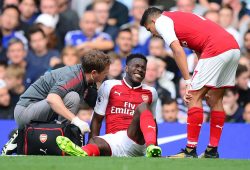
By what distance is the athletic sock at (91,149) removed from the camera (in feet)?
31.0

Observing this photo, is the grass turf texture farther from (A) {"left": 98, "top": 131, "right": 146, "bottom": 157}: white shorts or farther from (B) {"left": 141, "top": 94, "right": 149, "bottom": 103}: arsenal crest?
(B) {"left": 141, "top": 94, "right": 149, "bottom": 103}: arsenal crest

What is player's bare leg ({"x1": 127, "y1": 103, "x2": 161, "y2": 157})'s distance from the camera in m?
9.14

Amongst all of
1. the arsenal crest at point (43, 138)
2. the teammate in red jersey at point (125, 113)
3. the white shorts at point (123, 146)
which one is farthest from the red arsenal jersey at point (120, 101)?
the arsenal crest at point (43, 138)

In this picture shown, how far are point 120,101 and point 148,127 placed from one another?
103cm

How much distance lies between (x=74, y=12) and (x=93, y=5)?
331 mm

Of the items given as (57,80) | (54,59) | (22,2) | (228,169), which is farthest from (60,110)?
(22,2)

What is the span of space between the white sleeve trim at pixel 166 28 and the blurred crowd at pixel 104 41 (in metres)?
3.57

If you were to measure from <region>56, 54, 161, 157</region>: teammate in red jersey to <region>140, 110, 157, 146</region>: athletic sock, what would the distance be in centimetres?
1

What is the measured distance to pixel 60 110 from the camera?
9.30 metres

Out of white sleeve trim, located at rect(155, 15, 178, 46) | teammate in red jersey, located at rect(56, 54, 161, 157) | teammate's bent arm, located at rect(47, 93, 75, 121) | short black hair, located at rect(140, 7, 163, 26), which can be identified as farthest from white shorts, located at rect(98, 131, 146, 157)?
short black hair, located at rect(140, 7, 163, 26)

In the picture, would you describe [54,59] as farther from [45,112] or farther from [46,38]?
[45,112]

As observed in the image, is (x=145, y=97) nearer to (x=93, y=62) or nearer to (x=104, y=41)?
(x=93, y=62)

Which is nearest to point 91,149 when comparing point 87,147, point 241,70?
point 87,147

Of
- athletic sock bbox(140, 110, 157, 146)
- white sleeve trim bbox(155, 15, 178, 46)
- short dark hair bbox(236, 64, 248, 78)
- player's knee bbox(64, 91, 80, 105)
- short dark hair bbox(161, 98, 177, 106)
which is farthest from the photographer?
short dark hair bbox(236, 64, 248, 78)
